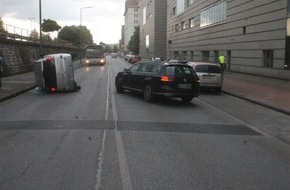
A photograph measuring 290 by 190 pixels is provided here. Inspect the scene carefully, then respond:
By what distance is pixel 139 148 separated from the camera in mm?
8055

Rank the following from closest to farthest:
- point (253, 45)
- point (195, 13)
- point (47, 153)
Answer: point (47, 153), point (253, 45), point (195, 13)

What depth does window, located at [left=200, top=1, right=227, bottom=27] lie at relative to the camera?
4138 centimetres

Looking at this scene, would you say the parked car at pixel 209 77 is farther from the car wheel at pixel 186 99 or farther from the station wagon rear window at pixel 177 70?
the station wagon rear window at pixel 177 70

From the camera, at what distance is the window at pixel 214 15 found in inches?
1629

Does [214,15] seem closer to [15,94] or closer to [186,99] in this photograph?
[186,99]

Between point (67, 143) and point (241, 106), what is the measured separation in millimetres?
9089

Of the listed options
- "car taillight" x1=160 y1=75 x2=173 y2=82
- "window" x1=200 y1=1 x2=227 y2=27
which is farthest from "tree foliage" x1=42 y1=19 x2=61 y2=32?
"car taillight" x1=160 y1=75 x2=173 y2=82

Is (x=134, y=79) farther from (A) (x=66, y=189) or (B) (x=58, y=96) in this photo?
(A) (x=66, y=189)

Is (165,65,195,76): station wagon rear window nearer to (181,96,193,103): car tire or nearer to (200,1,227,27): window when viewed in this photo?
(181,96,193,103): car tire

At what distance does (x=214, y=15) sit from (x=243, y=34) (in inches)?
396

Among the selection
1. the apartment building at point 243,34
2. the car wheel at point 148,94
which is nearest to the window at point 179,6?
the apartment building at point 243,34

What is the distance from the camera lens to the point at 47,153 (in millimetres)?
7551

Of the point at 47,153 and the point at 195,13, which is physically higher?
the point at 195,13

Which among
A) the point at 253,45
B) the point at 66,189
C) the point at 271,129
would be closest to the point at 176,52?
the point at 253,45
